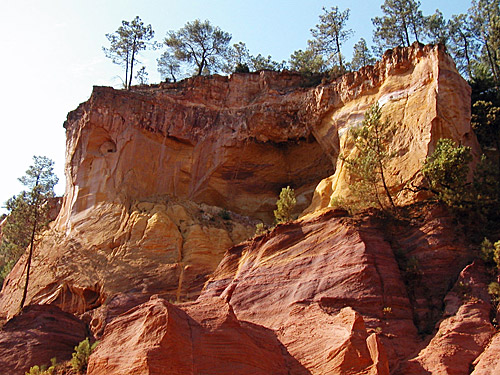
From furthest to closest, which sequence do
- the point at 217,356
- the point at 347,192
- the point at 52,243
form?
1. the point at 52,243
2. the point at 347,192
3. the point at 217,356

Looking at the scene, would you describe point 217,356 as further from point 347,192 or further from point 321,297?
point 347,192

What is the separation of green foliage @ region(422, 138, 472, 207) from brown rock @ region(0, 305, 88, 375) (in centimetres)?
1671

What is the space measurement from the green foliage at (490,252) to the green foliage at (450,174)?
2.14 meters

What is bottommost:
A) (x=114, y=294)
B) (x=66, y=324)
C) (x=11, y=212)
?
(x=66, y=324)

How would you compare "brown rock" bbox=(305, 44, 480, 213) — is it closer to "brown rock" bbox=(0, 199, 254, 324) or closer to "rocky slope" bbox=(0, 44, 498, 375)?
"rocky slope" bbox=(0, 44, 498, 375)

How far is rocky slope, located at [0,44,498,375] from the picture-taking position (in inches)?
695

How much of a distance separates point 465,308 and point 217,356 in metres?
8.61

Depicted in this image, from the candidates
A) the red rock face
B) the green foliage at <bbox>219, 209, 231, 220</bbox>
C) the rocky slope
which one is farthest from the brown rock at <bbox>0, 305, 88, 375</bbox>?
the green foliage at <bbox>219, 209, 231, 220</bbox>

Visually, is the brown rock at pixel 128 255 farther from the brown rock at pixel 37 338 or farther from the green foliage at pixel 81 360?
the green foliage at pixel 81 360

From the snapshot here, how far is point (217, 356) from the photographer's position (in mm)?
16719

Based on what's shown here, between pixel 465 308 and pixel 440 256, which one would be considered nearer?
pixel 465 308

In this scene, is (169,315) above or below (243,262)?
below

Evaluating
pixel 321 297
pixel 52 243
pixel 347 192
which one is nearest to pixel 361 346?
pixel 321 297

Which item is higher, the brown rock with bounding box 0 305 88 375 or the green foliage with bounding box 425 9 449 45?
the green foliage with bounding box 425 9 449 45
